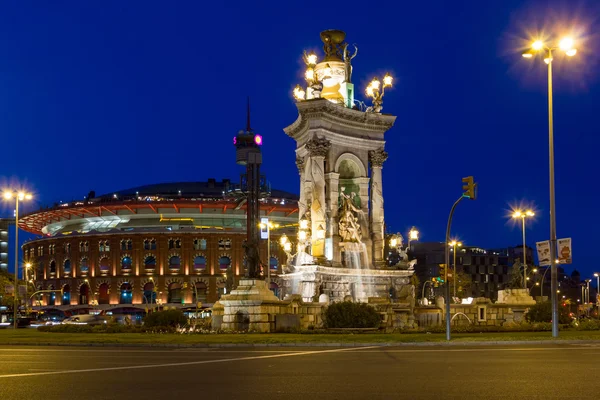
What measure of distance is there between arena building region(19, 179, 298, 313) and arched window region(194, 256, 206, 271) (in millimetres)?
165

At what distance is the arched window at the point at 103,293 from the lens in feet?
407

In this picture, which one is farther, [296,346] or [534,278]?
[534,278]

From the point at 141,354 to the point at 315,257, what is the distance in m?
23.0

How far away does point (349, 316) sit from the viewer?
35.4 metres

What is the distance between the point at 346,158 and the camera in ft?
161

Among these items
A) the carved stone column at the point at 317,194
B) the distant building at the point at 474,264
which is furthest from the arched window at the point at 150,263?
the carved stone column at the point at 317,194

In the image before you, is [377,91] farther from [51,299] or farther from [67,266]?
[51,299]

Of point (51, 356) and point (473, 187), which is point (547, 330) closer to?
point (473, 187)

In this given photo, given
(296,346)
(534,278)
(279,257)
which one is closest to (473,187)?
(296,346)

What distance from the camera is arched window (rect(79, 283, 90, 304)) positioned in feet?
413

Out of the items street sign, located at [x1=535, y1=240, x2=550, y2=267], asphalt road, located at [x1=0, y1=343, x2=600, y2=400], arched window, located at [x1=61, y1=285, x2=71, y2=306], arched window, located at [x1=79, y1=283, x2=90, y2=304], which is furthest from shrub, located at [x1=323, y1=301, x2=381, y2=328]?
arched window, located at [x1=61, y1=285, x2=71, y2=306]

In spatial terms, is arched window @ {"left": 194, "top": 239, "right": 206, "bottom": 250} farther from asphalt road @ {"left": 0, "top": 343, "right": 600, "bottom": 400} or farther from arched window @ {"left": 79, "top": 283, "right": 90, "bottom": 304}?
asphalt road @ {"left": 0, "top": 343, "right": 600, "bottom": 400}

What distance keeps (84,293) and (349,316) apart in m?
99.3

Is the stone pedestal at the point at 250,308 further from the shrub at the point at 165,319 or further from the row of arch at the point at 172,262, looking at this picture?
the row of arch at the point at 172,262
